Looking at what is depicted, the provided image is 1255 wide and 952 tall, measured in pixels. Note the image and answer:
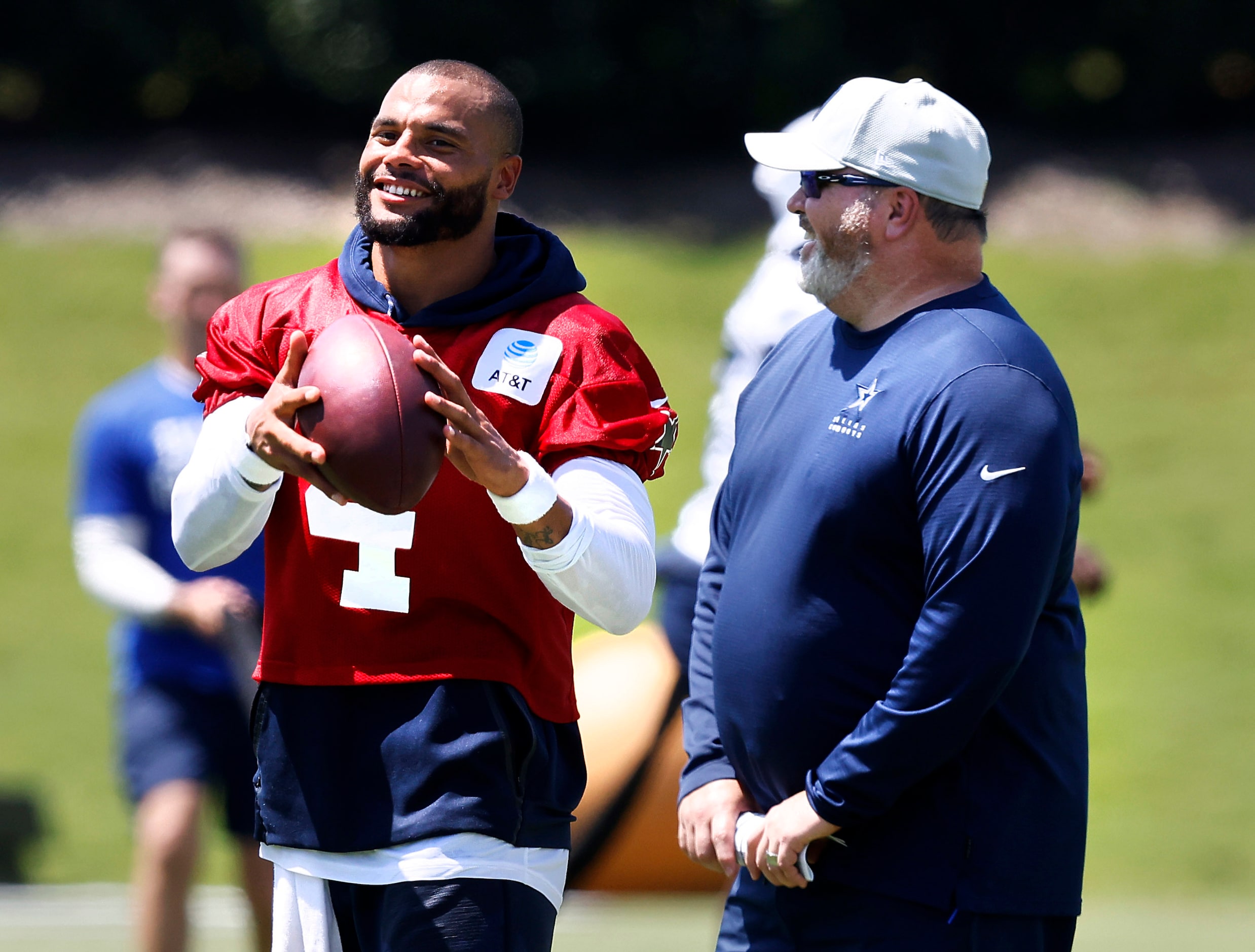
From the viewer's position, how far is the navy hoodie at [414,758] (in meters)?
2.46

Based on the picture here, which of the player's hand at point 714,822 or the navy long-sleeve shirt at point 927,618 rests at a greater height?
the navy long-sleeve shirt at point 927,618

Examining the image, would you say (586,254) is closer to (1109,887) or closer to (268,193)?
(268,193)

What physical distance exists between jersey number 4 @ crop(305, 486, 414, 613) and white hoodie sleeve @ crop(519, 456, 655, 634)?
8.0 inches

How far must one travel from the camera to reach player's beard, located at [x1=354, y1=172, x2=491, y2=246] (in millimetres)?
2555

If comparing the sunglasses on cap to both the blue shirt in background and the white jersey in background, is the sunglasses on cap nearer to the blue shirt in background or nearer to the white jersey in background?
the white jersey in background

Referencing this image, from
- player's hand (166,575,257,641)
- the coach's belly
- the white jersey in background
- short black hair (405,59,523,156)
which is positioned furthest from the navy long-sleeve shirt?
player's hand (166,575,257,641)

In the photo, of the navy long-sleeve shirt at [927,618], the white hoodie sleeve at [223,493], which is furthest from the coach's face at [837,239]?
the white hoodie sleeve at [223,493]

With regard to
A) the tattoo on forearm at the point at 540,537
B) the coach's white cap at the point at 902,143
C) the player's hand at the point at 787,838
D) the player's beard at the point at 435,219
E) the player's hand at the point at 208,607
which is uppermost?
the coach's white cap at the point at 902,143

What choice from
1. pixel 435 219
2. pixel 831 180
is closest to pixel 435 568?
pixel 435 219

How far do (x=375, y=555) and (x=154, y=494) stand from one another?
1965mm

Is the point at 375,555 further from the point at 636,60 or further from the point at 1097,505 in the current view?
the point at 636,60

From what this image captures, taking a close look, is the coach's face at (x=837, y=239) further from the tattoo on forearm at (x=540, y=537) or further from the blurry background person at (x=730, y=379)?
the blurry background person at (x=730, y=379)

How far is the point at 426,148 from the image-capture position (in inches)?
102

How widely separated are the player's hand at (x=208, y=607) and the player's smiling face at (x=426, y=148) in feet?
5.83
